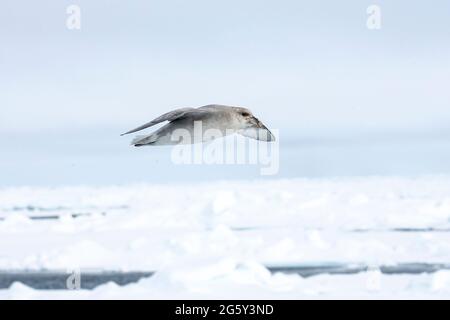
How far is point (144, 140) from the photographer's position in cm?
570

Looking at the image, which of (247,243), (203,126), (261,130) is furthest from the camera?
(247,243)

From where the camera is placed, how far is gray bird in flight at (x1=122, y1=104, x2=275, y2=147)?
5.59 metres

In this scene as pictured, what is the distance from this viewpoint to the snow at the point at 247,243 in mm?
23984

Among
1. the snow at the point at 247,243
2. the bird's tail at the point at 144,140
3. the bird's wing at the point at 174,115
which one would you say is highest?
the bird's wing at the point at 174,115

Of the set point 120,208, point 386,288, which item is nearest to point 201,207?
point 120,208

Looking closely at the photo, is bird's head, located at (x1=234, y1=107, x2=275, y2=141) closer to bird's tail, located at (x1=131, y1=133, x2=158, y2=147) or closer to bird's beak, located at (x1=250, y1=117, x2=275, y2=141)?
bird's beak, located at (x1=250, y1=117, x2=275, y2=141)

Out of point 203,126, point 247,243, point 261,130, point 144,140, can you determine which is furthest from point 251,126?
point 247,243

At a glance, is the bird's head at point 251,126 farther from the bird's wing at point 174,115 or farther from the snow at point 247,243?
the snow at point 247,243

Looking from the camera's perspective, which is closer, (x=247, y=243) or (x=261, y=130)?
(x=261, y=130)

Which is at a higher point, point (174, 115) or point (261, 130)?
point (174, 115)

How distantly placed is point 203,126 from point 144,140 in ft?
1.49

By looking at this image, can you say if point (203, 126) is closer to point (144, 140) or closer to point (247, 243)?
point (144, 140)

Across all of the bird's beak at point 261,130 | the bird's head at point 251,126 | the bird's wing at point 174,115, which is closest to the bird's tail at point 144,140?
the bird's wing at point 174,115

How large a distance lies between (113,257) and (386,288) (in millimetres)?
14072
